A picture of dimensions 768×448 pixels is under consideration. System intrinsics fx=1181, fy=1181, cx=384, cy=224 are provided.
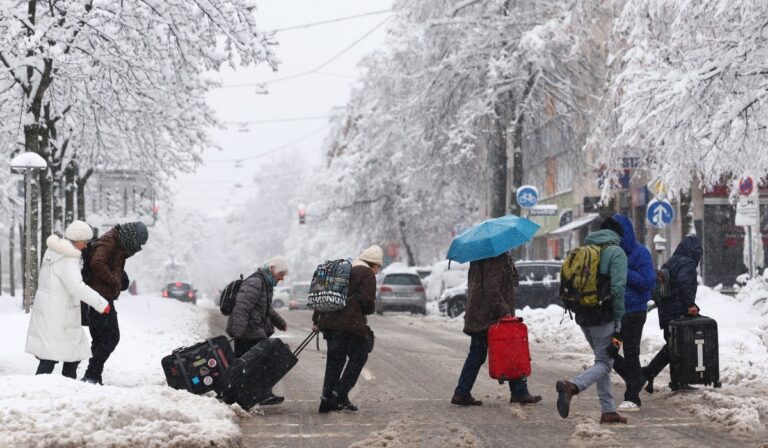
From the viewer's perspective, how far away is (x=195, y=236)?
118m

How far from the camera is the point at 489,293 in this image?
11.0 meters

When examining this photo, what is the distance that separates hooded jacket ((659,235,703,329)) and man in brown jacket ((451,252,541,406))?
1.84 meters

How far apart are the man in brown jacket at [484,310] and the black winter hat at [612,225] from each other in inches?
46.8

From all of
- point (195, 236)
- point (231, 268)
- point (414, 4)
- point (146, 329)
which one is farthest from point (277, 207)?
point (146, 329)

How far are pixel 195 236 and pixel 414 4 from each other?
84.9 meters

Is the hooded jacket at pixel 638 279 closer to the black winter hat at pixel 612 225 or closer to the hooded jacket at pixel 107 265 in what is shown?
the black winter hat at pixel 612 225

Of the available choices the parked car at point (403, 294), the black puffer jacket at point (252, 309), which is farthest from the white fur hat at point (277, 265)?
the parked car at point (403, 294)

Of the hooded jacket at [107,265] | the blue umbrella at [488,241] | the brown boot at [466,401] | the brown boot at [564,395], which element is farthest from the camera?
the hooded jacket at [107,265]

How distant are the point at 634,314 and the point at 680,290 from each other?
55.7 inches

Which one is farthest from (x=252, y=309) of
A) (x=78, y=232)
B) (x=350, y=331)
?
(x=78, y=232)

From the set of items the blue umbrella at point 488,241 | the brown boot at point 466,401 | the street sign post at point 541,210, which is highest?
the street sign post at point 541,210

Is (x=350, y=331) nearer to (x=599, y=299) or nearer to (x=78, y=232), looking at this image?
(x=599, y=299)

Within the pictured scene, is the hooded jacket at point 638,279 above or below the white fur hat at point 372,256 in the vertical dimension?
below

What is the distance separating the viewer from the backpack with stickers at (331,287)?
35.1 ft
